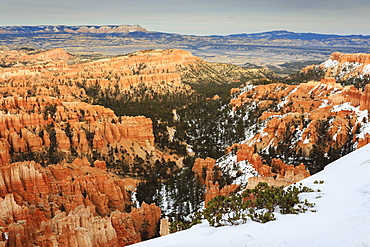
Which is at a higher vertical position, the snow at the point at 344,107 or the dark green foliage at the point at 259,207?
the snow at the point at 344,107

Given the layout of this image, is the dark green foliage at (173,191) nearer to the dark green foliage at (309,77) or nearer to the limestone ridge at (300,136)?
the limestone ridge at (300,136)

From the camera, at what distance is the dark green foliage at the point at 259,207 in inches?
529

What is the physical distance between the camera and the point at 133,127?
5547cm

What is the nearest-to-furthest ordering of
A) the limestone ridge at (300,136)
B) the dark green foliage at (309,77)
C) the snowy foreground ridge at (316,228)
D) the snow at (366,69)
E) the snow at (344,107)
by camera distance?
the snowy foreground ridge at (316,228), the limestone ridge at (300,136), the snow at (344,107), the snow at (366,69), the dark green foliage at (309,77)

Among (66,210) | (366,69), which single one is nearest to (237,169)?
(66,210)

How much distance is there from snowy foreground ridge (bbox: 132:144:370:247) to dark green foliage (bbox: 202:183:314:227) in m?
0.39

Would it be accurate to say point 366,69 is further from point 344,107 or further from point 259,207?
point 259,207

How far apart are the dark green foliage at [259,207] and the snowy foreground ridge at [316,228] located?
15.5 inches

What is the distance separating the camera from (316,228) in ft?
37.1

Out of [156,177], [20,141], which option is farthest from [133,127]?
[20,141]

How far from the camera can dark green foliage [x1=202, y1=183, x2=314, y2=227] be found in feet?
44.1

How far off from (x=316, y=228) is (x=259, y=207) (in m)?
3.79

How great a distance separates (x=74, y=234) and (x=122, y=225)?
15.0 ft

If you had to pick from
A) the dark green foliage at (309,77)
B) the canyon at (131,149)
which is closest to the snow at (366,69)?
the canyon at (131,149)
